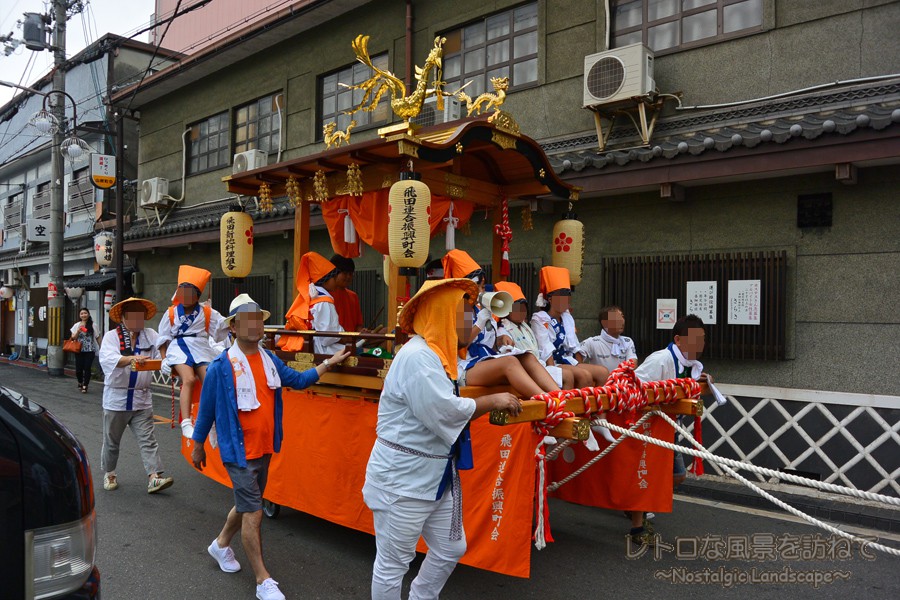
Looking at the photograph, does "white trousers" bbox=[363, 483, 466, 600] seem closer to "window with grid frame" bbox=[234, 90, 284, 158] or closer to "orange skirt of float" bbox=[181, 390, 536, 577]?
"orange skirt of float" bbox=[181, 390, 536, 577]

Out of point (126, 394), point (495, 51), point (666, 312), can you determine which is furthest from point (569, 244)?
point (495, 51)

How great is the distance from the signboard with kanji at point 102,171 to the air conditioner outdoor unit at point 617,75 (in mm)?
13153

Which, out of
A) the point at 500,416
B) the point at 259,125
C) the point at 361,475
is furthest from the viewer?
the point at 259,125

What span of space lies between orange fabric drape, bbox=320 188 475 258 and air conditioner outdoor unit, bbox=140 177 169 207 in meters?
12.1

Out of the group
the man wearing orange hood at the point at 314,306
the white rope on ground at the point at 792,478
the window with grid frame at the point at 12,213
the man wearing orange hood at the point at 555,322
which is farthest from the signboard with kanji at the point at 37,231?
the white rope on ground at the point at 792,478

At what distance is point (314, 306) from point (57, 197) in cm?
1581

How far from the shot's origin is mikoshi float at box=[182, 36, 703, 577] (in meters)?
4.18

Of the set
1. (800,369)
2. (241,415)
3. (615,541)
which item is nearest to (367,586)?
(241,415)

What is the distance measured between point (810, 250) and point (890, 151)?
1533mm

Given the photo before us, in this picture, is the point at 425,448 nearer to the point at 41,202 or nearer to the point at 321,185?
the point at 321,185

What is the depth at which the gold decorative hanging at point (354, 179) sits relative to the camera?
5.91 metres

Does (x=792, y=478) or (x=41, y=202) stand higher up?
(x=41, y=202)

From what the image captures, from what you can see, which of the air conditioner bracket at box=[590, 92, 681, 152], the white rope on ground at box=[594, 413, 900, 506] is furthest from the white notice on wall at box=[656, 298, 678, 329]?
the white rope on ground at box=[594, 413, 900, 506]

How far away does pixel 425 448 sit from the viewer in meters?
3.31
